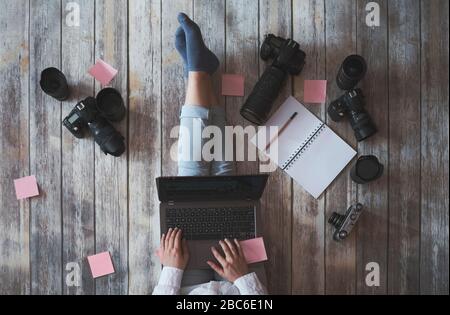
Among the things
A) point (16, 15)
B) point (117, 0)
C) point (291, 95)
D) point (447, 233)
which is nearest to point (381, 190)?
point (447, 233)

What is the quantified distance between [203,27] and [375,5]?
0.72m

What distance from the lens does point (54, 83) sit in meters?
1.63

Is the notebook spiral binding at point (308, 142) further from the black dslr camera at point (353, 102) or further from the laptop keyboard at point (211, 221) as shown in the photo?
the laptop keyboard at point (211, 221)

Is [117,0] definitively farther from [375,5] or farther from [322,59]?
[375,5]

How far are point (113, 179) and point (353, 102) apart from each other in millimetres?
1006

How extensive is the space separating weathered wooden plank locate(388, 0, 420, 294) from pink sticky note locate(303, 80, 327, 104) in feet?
0.94

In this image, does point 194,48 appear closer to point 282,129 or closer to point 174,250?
point 282,129

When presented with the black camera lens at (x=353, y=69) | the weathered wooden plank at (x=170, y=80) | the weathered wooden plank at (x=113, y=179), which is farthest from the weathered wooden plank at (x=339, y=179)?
the weathered wooden plank at (x=113, y=179)

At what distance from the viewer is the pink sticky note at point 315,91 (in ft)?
5.56

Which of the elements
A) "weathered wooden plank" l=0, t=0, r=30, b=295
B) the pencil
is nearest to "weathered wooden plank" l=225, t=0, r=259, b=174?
the pencil

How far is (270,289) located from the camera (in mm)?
1677

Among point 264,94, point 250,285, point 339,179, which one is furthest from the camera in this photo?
point 339,179

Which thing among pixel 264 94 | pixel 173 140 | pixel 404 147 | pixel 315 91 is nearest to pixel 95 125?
pixel 173 140

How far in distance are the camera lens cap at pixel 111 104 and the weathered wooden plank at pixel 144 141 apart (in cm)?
6
